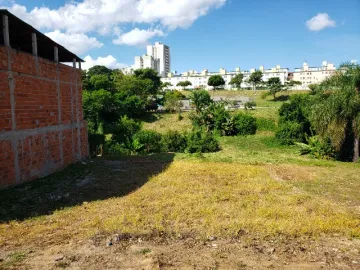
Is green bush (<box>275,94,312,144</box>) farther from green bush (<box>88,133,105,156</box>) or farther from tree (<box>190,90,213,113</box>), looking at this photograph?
green bush (<box>88,133,105,156</box>)

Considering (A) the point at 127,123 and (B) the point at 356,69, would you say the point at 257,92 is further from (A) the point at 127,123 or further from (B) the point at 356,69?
(B) the point at 356,69

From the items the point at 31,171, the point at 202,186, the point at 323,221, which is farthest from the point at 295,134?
the point at 31,171

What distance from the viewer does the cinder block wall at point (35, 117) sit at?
979 centimetres

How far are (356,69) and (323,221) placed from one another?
11148 mm

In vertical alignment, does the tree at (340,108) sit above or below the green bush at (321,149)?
above

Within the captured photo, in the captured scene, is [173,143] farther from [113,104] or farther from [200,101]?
[113,104]

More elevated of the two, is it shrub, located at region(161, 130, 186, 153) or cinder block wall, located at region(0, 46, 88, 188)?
cinder block wall, located at region(0, 46, 88, 188)

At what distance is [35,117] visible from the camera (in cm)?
1126

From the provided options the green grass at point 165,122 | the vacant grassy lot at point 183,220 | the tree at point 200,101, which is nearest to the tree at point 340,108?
the vacant grassy lot at point 183,220

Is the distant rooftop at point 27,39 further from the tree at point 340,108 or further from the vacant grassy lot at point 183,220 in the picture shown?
the tree at point 340,108

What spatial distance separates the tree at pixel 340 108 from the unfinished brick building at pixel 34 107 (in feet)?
40.5

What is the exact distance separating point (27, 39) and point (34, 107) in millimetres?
3565

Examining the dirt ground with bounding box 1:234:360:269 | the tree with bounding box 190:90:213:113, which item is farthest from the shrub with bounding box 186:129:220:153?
the dirt ground with bounding box 1:234:360:269

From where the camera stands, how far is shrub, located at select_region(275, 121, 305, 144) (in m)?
22.7
